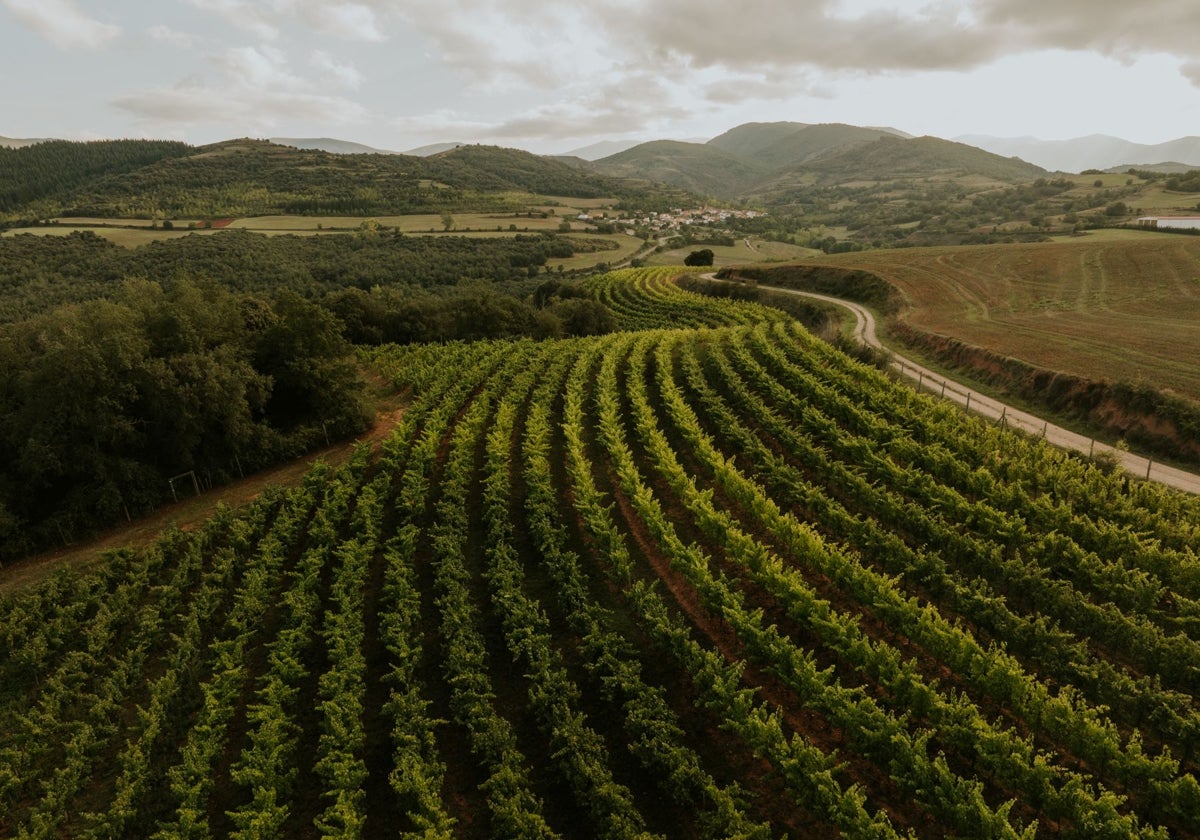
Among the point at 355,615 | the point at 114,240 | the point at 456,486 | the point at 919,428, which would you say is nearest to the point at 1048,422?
the point at 919,428

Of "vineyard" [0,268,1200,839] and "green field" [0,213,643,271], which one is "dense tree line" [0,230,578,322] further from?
"vineyard" [0,268,1200,839]

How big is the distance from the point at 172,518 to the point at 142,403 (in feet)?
20.5

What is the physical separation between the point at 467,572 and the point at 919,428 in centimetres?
2363

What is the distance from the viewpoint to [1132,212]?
381 feet

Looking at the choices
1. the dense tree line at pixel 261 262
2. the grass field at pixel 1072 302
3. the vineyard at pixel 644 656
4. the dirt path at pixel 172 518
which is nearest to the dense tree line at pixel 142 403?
the dirt path at pixel 172 518

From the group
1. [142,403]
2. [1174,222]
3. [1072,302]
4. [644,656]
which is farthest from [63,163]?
[1174,222]

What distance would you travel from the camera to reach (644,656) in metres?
18.4

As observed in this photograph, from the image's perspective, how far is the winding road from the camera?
27270mm

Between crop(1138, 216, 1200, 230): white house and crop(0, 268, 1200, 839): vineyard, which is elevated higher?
crop(1138, 216, 1200, 230): white house

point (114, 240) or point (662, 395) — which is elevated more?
point (114, 240)

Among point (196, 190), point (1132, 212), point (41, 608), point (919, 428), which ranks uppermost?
point (196, 190)

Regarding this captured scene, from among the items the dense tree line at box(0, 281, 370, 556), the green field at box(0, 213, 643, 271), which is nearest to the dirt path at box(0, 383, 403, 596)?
the dense tree line at box(0, 281, 370, 556)

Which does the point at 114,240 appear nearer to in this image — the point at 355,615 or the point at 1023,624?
the point at 355,615

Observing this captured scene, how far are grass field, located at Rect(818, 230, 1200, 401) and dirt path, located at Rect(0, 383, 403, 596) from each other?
4598 centimetres
